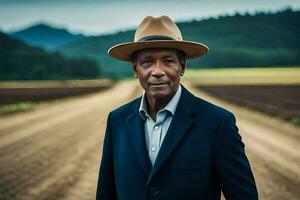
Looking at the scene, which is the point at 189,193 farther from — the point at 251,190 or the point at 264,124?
the point at 264,124

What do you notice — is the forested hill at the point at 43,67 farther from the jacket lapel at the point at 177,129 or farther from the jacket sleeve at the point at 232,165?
the jacket sleeve at the point at 232,165

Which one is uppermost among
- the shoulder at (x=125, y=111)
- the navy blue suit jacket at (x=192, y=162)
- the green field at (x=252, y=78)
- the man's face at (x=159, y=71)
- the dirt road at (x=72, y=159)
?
the man's face at (x=159, y=71)

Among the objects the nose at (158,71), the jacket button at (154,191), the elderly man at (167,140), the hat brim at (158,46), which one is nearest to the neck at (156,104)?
the elderly man at (167,140)

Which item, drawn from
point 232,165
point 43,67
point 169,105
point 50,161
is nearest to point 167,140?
point 169,105

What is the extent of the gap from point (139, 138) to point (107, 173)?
1.14 ft

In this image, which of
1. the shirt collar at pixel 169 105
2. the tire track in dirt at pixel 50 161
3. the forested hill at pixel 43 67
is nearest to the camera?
the shirt collar at pixel 169 105

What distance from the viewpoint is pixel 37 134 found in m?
14.6

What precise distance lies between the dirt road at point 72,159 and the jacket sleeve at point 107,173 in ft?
16.3

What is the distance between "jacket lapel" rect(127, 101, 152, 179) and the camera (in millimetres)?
2127

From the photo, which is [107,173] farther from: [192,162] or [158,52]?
[158,52]

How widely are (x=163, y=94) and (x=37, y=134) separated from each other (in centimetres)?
1289

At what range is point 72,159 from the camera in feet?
34.1

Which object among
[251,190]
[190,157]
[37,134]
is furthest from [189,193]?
[37,134]

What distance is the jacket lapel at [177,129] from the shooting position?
2072 mm
